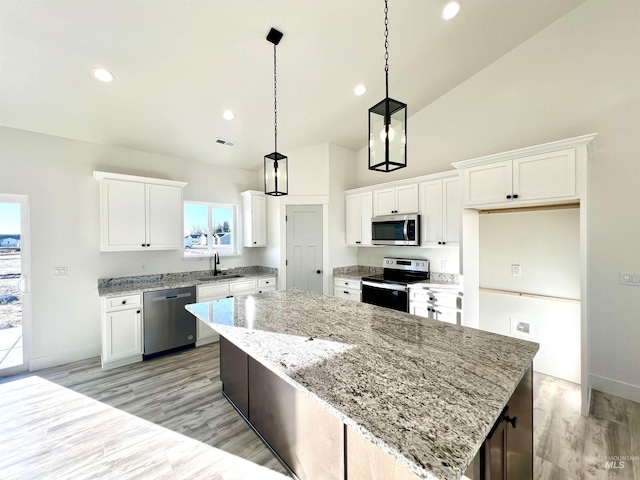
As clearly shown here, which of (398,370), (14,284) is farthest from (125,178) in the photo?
(398,370)

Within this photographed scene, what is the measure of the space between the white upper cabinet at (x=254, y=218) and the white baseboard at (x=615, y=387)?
14.8 feet

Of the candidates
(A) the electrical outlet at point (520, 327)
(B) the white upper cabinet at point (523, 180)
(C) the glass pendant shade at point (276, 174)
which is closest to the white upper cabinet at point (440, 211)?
(B) the white upper cabinet at point (523, 180)

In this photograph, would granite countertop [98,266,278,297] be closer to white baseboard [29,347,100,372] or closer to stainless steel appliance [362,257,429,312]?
white baseboard [29,347,100,372]

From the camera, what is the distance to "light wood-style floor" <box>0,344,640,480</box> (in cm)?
184

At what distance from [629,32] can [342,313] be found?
3731mm

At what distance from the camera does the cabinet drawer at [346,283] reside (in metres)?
4.21

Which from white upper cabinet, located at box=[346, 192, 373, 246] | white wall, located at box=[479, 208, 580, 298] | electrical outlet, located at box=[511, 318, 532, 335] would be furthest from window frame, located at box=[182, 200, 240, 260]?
electrical outlet, located at box=[511, 318, 532, 335]

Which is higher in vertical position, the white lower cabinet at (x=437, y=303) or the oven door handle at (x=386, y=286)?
the oven door handle at (x=386, y=286)

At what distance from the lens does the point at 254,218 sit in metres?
4.73

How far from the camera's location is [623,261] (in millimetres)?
2658

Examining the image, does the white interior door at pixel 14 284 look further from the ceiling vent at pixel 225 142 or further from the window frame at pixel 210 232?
the ceiling vent at pixel 225 142

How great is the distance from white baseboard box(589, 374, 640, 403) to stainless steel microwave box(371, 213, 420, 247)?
7.29ft

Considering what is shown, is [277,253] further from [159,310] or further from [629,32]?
[629,32]

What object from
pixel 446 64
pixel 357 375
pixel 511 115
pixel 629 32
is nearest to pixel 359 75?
pixel 446 64
